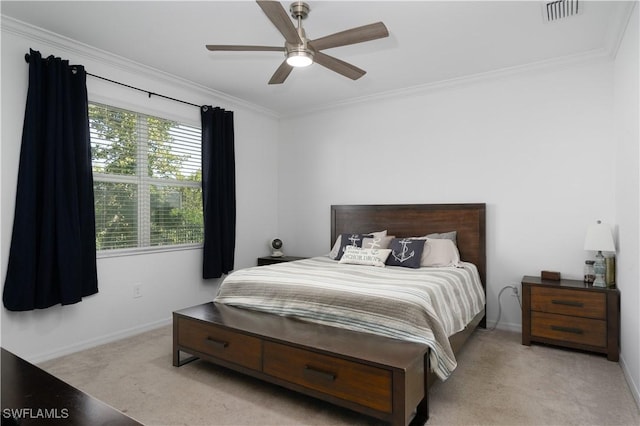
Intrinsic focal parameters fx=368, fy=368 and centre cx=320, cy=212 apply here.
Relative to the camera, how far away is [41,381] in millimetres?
1000

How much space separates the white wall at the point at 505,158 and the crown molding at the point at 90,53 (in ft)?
5.66

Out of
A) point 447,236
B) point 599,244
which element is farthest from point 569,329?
point 447,236

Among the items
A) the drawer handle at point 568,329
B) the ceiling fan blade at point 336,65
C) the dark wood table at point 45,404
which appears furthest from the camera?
the drawer handle at point 568,329

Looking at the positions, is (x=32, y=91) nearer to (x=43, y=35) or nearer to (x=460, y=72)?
(x=43, y=35)

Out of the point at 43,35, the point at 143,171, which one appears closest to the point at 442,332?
the point at 143,171

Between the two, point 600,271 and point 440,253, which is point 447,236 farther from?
point 600,271

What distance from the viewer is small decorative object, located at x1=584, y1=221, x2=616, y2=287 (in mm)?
2859

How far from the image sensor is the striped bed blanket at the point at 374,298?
212cm

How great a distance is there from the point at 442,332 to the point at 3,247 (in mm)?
3049

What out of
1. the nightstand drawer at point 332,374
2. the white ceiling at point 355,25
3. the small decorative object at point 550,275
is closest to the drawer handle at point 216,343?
the nightstand drawer at point 332,374

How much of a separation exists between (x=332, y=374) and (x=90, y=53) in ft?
10.4

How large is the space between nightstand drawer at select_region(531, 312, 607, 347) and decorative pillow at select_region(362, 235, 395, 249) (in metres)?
1.43

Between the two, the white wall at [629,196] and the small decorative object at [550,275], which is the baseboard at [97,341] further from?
the white wall at [629,196]

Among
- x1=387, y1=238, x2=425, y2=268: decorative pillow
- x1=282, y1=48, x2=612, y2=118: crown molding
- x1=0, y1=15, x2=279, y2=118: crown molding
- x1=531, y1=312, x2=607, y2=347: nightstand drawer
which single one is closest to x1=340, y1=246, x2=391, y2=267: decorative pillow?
x1=387, y1=238, x2=425, y2=268: decorative pillow
